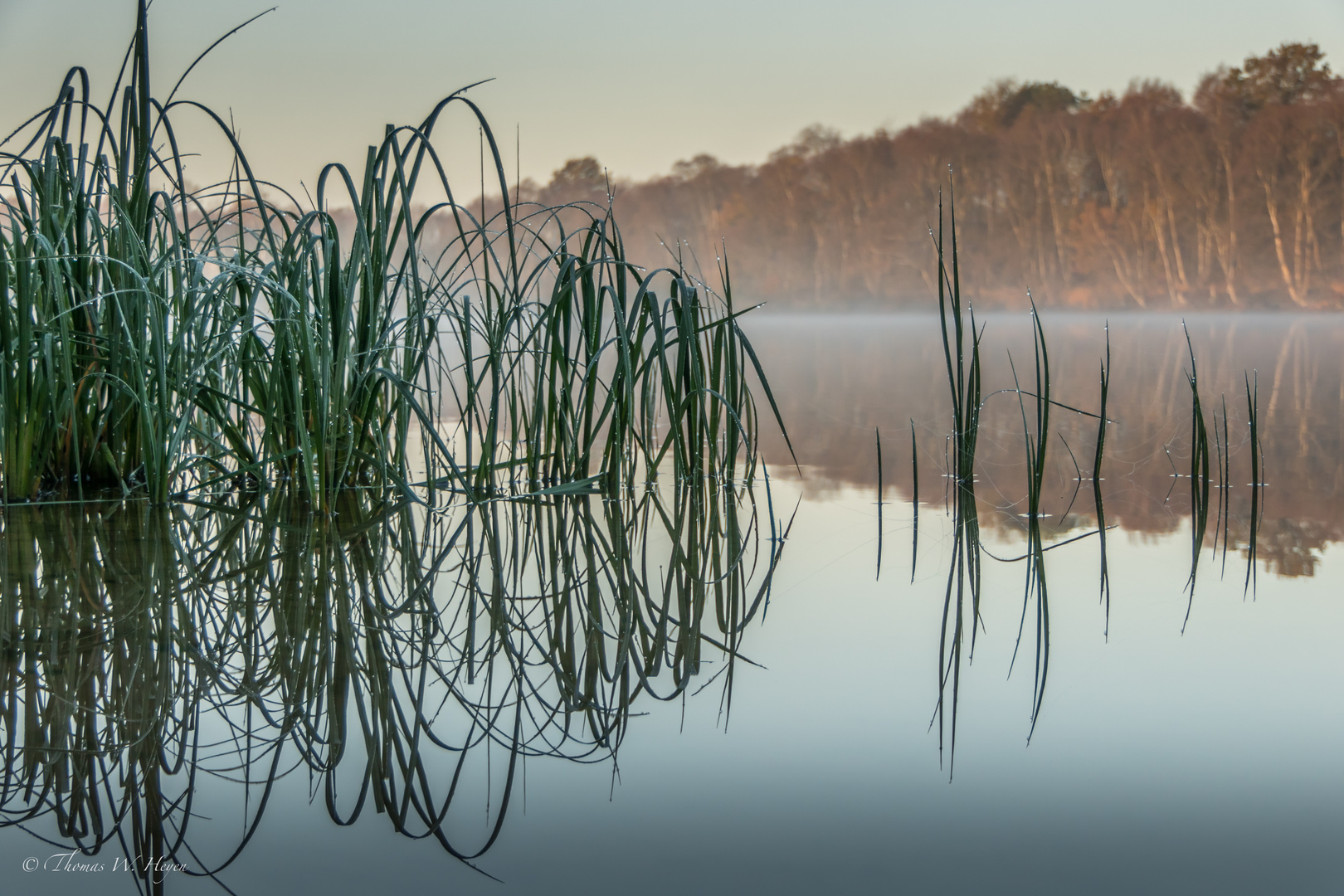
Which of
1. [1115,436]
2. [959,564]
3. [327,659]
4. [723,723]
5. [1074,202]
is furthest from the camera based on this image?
[1074,202]

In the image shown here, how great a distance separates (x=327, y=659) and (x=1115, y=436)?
2.26m

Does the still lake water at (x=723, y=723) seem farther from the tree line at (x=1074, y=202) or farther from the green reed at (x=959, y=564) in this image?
the tree line at (x=1074, y=202)

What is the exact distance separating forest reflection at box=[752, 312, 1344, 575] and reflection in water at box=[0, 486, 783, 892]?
1.83ft

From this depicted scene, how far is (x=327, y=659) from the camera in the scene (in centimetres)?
75

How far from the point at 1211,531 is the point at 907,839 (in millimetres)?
970

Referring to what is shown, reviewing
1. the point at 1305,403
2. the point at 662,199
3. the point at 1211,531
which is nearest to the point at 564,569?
the point at 1211,531

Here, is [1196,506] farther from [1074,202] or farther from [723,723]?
[1074,202]

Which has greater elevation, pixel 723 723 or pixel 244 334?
pixel 244 334

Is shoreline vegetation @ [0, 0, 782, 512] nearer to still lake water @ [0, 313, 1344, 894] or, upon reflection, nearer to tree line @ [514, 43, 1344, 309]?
still lake water @ [0, 313, 1344, 894]

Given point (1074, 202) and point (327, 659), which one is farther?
point (1074, 202)

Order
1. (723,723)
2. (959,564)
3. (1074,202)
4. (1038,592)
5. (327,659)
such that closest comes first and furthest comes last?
(723,723), (327,659), (1038,592), (959,564), (1074,202)

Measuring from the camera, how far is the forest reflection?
4.71 ft

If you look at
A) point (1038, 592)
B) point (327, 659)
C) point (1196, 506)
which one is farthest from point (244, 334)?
point (1196, 506)

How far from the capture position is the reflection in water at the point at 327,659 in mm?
537
